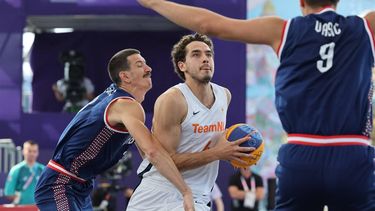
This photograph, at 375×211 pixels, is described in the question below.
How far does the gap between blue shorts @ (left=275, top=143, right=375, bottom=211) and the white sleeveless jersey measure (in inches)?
99.6

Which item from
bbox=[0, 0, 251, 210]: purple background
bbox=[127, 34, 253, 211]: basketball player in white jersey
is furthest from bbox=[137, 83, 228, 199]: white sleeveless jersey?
bbox=[0, 0, 251, 210]: purple background

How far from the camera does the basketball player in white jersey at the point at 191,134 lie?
7.59 metres

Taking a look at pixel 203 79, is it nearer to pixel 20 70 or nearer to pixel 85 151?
pixel 85 151

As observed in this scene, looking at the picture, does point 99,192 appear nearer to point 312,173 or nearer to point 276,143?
point 276,143

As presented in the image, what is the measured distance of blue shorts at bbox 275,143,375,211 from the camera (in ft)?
16.8

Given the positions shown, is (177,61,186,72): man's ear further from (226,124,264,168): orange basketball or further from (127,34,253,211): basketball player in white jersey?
(226,124,264,168): orange basketball

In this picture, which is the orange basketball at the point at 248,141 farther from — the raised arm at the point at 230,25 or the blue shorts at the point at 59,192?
the raised arm at the point at 230,25

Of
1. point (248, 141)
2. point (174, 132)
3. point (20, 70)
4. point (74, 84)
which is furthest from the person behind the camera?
point (74, 84)

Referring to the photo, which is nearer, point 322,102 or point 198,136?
point 322,102

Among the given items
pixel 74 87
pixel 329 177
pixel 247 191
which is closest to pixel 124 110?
pixel 329 177

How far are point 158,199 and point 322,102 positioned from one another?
2.94 metres

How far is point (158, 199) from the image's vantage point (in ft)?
25.6

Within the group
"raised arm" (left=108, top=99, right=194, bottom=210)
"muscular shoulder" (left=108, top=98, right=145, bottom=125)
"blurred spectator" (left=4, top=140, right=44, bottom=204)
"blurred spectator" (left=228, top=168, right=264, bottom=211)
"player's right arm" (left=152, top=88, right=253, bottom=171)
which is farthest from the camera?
"blurred spectator" (left=228, top=168, right=264, bottom=211)

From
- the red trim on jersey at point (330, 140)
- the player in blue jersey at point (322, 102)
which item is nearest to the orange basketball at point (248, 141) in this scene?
the player in blue jersey at point (322, 102)
